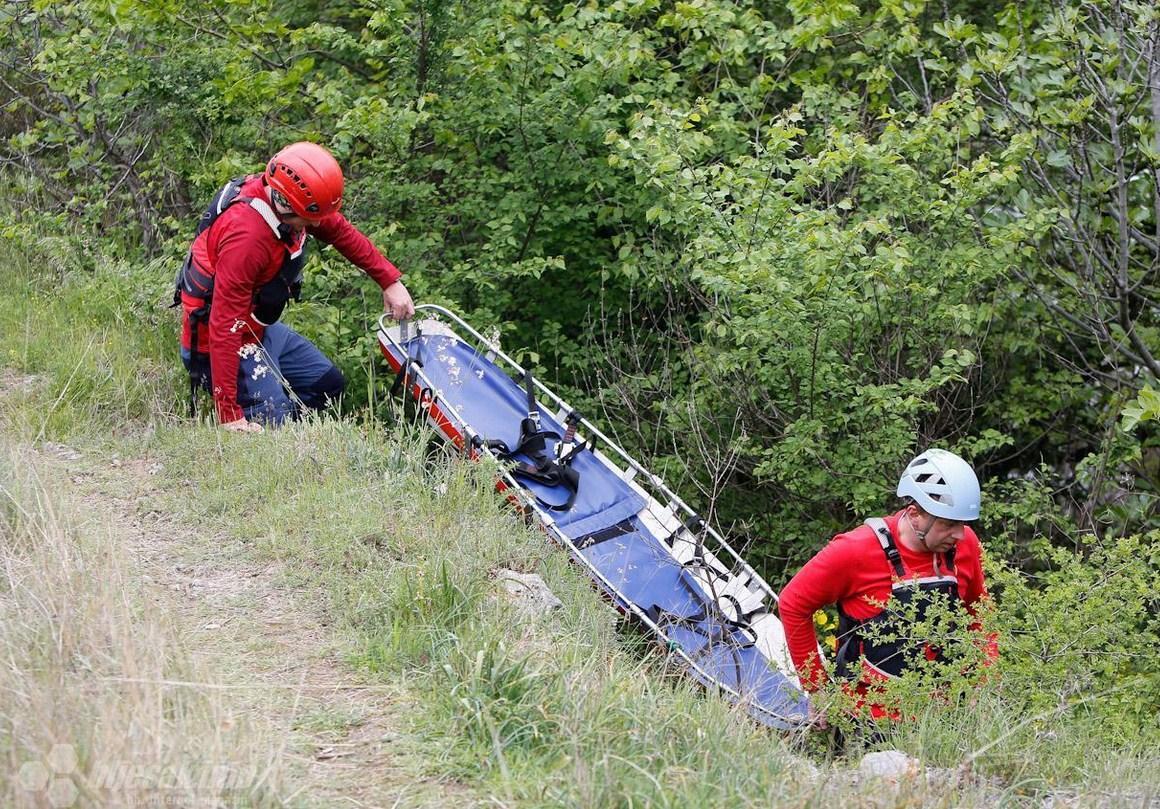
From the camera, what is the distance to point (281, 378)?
21.2 feet

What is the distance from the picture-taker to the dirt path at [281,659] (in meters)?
3.35

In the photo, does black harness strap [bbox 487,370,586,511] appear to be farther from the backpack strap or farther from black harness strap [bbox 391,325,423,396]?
the backpack strap

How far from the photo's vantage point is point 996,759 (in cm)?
401

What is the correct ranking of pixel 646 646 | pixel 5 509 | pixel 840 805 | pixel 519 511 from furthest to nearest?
pixel 519 511 → pixel 646 646 → pixel 5 509 → pixel 840 805

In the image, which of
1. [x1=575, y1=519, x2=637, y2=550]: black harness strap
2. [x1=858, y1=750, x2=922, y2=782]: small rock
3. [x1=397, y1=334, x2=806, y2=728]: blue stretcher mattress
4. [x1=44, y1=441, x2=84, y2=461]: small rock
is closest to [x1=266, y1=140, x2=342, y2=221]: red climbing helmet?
[x1=397, y1=334, x2=806, y2=728]: blue stretcher mattress

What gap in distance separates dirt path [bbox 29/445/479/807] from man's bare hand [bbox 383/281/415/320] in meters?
1.63

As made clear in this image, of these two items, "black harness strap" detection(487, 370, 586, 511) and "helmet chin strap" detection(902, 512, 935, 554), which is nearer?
"helmet chin strap" detection(902, 512, 935, 554)

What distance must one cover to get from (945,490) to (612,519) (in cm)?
202

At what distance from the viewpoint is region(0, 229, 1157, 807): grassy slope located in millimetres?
3410

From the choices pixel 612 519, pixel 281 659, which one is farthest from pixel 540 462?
pixel 281 659

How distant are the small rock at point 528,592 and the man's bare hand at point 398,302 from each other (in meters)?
2.10

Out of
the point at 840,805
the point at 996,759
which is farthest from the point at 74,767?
the point at 996,759

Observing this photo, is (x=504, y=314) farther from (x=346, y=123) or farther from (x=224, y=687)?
(x=224, y=687)

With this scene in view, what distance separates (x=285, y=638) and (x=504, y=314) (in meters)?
5.54
